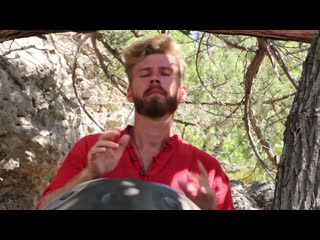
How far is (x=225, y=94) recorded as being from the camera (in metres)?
5.14

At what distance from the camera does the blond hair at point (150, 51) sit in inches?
106

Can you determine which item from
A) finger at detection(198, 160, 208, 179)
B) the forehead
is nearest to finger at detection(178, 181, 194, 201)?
finger at detection(198, 160, 208, 179)

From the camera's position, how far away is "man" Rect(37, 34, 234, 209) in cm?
243

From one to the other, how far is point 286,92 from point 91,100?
143 centimetres

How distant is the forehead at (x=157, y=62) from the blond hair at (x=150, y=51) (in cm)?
2

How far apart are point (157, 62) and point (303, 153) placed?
2.36 feet

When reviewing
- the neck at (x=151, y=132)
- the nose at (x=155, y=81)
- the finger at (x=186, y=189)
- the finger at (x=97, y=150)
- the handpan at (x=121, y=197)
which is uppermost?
the nose at (x=155, y=81)

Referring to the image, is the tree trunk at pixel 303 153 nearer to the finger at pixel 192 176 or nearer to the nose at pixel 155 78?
the finger at pixel 192 176

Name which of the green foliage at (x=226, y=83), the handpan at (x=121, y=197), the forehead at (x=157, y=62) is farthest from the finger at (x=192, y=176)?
the green foliage at (x=226, y=83)

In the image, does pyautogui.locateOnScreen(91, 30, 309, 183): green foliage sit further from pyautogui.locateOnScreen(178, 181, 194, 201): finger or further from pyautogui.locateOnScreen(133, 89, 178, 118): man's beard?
pyautogui.locateOnScreen(178, 181, 194, 201): finger

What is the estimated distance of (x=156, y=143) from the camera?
2646 mm

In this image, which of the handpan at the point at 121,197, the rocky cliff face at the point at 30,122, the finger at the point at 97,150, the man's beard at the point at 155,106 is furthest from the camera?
the rocky cliff face at the point at 30,122

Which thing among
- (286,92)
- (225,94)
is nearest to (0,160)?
(225,94)
